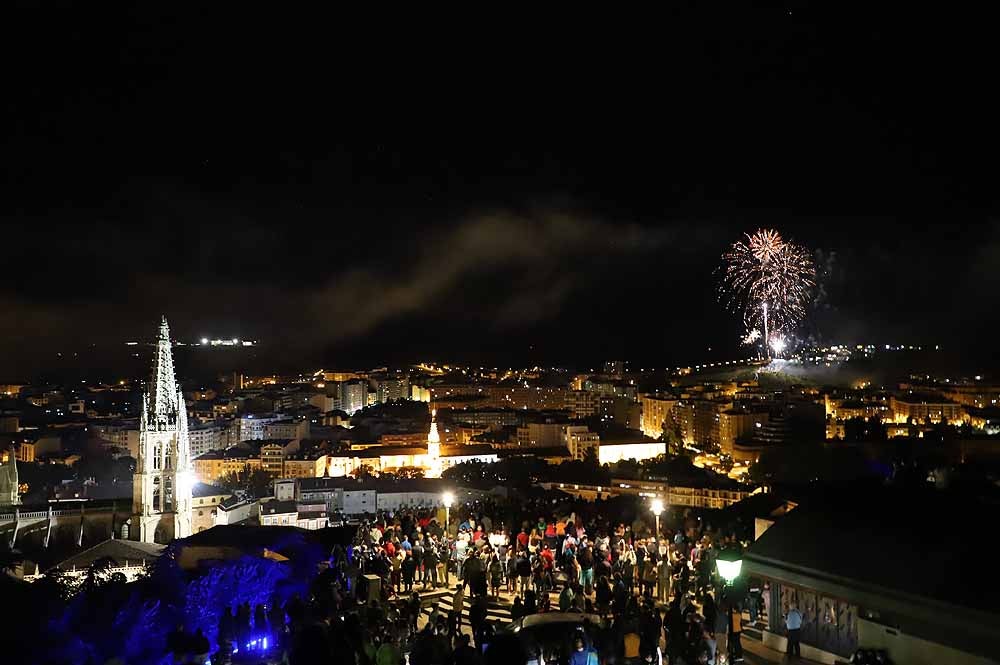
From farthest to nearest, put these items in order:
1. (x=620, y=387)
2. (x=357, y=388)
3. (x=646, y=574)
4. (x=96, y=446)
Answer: (x=357, y=388) < (x=620, y=387) < (x=96, y=446) < (x=646, y=574)

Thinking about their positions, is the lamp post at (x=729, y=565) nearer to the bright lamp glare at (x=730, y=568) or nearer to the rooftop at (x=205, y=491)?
the bright lamp glare at (x=730, y=568)

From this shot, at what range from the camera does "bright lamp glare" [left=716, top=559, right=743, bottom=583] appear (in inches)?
307

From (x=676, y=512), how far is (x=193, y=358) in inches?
4374

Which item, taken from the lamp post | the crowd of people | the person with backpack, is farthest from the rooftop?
the lamp post

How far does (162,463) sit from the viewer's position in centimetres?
1936

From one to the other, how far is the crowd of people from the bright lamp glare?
10.5 inches

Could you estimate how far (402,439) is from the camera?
61.5 m

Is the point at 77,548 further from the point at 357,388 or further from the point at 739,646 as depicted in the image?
the point at 357,388

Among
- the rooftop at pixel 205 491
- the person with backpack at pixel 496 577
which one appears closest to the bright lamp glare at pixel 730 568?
the person with backpack at pixel 496 577

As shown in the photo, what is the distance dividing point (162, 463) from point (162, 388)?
1.89m

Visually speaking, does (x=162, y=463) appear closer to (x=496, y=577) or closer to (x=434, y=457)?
(x=496, y=577)

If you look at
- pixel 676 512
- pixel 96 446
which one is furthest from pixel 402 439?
pixel 676 512

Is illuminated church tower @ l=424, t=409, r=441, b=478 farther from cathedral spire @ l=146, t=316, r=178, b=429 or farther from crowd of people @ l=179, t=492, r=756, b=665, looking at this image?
crowd of people @ l=179, t=492, r=756, b=665

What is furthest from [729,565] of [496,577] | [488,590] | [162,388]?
[162,388]
